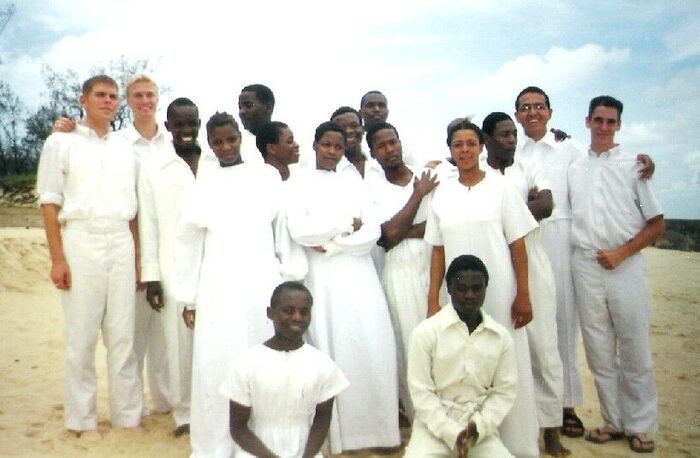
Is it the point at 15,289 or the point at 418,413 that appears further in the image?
the point at 15,289

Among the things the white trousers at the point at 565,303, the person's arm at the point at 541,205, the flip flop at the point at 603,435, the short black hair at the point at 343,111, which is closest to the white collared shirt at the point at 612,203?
the white trousers at the point at 565,303

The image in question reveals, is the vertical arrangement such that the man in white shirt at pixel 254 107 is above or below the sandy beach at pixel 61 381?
above

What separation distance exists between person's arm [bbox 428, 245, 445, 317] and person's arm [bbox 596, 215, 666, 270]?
49.3 inches

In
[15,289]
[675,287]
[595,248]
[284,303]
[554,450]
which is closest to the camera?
[284,303]

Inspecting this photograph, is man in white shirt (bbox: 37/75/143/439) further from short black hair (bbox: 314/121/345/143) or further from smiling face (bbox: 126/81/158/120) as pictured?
short black hair (bbox: 314/121/345/143)

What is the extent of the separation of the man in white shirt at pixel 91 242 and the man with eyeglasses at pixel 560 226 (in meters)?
3.04

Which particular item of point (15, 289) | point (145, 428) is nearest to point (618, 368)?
point (145, 428)

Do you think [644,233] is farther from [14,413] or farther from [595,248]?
[14,413]

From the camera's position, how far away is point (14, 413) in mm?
5539

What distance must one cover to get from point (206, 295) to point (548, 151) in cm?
282

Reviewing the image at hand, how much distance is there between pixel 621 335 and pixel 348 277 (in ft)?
6.86

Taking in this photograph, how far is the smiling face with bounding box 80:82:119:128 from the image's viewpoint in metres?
4.82

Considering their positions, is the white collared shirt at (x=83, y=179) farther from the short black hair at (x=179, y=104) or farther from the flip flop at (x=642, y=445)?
the flip flop at (x=642, y=445)

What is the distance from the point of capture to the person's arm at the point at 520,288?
4152 mm
